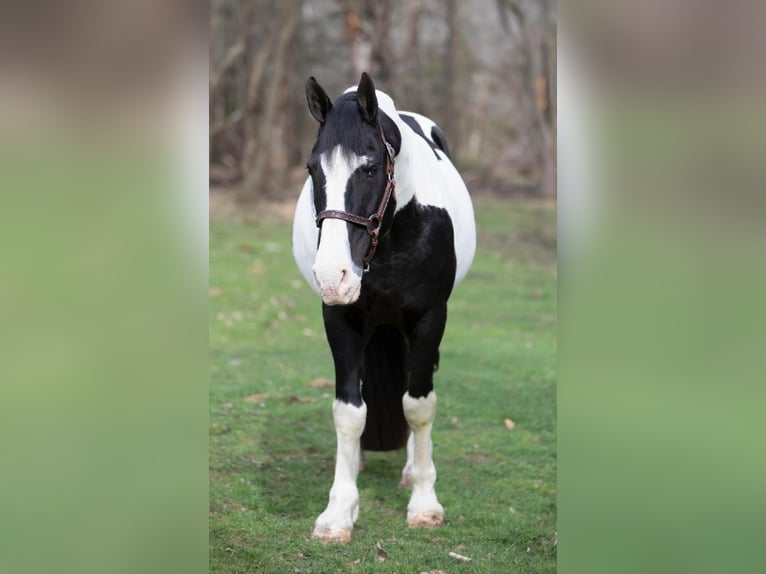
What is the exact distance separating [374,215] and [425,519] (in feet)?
5.17

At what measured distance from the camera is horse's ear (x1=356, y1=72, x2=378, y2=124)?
3150 mm

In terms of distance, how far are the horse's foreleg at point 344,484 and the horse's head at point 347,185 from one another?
0.85m

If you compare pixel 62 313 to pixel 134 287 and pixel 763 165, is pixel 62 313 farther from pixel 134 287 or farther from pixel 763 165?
pixel 763 165

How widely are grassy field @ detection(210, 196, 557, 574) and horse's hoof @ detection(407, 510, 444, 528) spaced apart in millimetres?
51

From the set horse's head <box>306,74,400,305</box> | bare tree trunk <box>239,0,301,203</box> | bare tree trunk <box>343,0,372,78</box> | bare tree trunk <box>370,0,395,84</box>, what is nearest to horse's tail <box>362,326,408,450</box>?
horse's head <box>306,74,400,305</box>

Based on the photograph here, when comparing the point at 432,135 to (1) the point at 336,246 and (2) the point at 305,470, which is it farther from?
(1) the point at 336,246

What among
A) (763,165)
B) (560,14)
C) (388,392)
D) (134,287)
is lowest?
(388,392)

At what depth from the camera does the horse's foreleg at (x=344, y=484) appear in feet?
12.6

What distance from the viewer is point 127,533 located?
1.68 m

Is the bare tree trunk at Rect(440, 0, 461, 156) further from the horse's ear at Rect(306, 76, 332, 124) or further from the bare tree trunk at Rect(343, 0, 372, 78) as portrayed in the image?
the horse's ear at Rect(306, 76, 332, 124)

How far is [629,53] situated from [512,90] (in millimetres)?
20841

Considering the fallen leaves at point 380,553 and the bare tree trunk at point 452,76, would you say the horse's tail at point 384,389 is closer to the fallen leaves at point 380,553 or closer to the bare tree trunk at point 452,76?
the fallen leaves at point 380,553

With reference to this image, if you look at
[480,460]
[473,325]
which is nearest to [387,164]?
[480,460]

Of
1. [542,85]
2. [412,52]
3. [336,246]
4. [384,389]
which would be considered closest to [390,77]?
[412,52]
